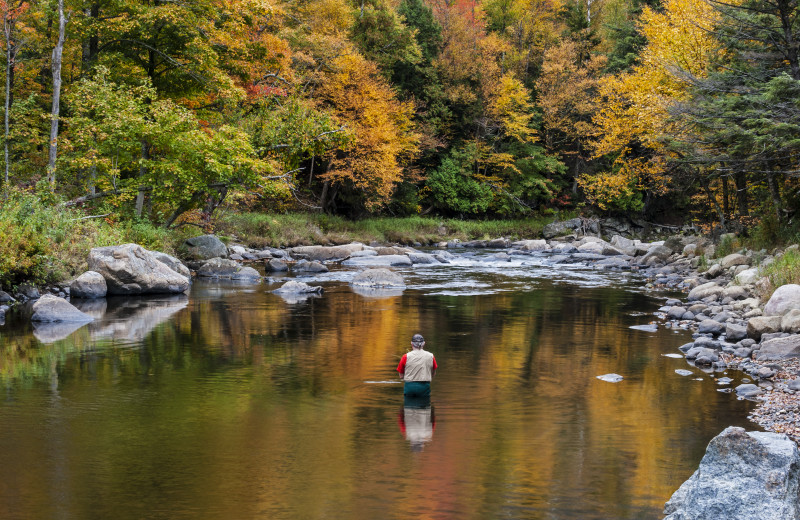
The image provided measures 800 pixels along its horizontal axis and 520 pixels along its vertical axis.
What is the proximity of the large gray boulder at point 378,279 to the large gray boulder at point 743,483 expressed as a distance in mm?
18943

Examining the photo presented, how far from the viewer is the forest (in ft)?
72.0

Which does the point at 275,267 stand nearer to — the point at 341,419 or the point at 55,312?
the point at 55,312

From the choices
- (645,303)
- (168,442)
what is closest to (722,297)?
(645,303)

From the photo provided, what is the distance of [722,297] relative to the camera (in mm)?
18969

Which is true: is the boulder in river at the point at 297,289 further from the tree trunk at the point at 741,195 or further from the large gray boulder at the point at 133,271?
the tree trunk at the point at 741,195

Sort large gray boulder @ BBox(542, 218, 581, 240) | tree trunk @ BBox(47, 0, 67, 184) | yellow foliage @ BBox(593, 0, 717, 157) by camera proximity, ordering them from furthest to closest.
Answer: large gray boulder @ BBox(542, 218, 581, 240) → yellow foliage @ BBox(593, 0, 717, 157) → tree trunk @ BBox(47, 0, 67, 184)

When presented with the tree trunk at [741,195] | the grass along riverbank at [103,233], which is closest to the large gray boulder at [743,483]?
the grass along riverbank at [103,233]

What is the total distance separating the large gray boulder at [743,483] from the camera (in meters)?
5.67

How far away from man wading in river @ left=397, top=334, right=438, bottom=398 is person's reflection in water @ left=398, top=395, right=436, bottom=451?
103mm

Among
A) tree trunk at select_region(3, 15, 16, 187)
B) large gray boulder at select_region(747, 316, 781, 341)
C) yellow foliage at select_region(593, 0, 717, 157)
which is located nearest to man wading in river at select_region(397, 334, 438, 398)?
large gray boulder at select_region(747, 316, 781, 341)

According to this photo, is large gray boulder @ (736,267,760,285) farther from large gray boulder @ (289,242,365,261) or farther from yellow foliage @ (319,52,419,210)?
yellow foliage @ (319,52,419,210)

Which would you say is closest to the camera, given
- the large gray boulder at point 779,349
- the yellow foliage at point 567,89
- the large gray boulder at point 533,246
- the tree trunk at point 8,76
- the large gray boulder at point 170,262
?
the large gray boulder at point 779,349

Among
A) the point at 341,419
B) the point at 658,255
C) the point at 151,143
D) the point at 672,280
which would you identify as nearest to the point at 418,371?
the point at 341,419

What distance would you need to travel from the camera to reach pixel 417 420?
9828 millimetres
